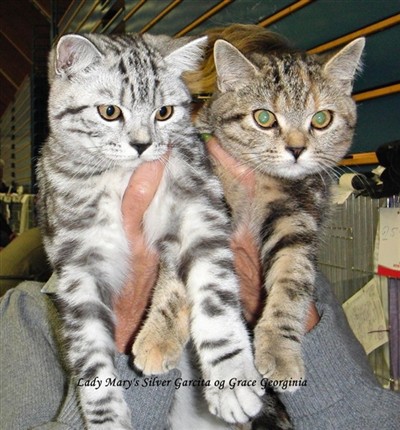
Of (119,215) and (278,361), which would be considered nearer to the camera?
(278,361)

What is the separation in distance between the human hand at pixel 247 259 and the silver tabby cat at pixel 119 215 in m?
0.10

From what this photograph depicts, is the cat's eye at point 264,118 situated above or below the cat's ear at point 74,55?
below

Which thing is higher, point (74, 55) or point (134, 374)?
point (74, 55)

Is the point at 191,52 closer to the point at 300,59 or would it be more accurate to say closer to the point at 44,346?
the point at 300,59

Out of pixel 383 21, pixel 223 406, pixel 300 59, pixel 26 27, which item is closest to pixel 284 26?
pixel 383 21

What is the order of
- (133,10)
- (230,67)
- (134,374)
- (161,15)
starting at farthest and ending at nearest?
(133,10) < (161,15) < (230,67) < (134,374)

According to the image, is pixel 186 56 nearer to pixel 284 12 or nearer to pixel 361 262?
pixel 361 262

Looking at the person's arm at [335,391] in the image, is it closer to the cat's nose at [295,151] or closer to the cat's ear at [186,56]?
the cat's nose at [295,151]

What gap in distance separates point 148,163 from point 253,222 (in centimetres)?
27

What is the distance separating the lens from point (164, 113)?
112 cm

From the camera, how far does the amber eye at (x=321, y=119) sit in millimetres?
1250

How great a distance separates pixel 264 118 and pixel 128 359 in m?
0.58

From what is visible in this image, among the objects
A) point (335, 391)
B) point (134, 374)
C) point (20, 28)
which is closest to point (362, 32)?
point (335, 391)

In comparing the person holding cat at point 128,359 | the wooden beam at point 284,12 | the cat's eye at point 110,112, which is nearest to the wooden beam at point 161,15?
the wooden beam at point 284,12
